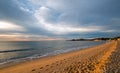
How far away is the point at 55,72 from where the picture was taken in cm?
1073

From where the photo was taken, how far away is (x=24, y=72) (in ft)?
38.1

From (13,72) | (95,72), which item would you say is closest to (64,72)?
(95,72)

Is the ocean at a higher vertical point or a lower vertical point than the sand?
lower

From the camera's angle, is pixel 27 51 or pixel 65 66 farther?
pixel 27 51

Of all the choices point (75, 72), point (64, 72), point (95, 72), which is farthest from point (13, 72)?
point (95, 72)

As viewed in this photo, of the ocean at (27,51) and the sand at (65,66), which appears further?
the ocean at (27,51)

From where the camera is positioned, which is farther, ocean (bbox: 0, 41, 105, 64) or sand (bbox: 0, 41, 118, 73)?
ocean (bbox: 0, 41, 105, 64)

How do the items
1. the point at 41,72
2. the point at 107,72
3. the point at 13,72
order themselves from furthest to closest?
1. the point at 13,72
2. the point at 41,72
3. the point at 107,72

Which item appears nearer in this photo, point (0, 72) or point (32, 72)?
point (32, 72)

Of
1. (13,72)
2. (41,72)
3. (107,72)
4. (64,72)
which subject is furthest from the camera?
(13,72)

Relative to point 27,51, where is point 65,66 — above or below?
above

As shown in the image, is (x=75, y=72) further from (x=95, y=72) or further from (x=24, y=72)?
(x=24, y=72)

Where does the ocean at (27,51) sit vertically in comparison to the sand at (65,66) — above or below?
below

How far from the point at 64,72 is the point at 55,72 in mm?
791
